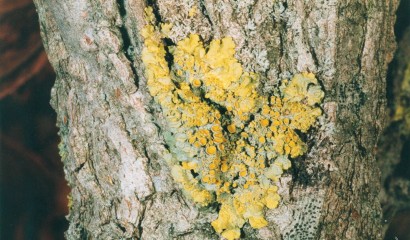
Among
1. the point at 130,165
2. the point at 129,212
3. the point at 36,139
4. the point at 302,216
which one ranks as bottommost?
the point at 302,216

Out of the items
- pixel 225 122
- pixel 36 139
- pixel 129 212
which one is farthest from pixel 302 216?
pixel 36 139

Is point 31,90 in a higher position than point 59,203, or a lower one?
higher

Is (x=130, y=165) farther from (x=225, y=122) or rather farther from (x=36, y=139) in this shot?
(x=36, y=139)

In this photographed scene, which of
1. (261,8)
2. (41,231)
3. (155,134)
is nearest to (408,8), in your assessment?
(261,8)

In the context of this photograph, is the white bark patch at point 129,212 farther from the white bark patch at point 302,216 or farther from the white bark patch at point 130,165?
the white bark patch at point 302,216

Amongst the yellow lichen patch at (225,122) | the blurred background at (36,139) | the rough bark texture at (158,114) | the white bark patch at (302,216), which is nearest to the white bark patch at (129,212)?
the rough bark texture at (158,114)

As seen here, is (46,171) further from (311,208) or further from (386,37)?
(386,37)

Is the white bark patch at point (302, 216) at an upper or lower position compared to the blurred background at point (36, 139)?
lower
